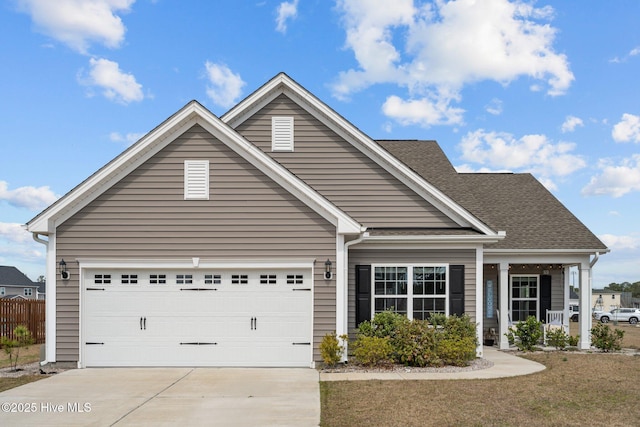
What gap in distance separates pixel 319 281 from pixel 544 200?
999 cm

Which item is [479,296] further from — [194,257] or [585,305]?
[194,257]

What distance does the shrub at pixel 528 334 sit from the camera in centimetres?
1566

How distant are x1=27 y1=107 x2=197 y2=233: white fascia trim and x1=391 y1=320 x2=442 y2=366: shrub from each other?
6768mm

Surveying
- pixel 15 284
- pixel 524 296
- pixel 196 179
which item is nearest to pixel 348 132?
pixel 196 179

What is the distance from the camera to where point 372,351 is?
1262 cm

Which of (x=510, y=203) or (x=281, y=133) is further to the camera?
(x=510, y=203)

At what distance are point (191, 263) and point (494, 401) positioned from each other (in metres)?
7.02

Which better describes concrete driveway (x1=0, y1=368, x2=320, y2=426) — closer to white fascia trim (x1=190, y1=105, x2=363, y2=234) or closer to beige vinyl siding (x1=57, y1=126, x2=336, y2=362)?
beige vinyl siding (x1=57, y1=126, x2=336, y2=362)

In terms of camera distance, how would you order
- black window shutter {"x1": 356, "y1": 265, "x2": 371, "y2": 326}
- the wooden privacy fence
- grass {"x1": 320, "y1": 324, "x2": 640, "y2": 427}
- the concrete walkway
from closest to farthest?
grass {"x1": 320, "y1": 324, "x2": 640, "y2": 427} < the concrete walkway < black window shutter {"x1": 356, "y1": 265, "x2": 371, "y2": 326} < the wooden privacy fence

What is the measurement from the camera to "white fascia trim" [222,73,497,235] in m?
14.6

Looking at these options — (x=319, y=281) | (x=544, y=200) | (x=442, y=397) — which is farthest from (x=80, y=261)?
(x=544, y=200)

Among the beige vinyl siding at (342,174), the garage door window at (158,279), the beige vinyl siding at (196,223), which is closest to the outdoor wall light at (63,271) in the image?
the beige vinyl siding at (196,223)

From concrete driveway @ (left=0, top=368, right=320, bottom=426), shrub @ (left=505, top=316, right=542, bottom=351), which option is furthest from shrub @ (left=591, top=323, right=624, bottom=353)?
concrete driveway @ (left=0, top=368, right=320, bottom=426)

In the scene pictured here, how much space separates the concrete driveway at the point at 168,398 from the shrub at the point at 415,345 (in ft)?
6.82
